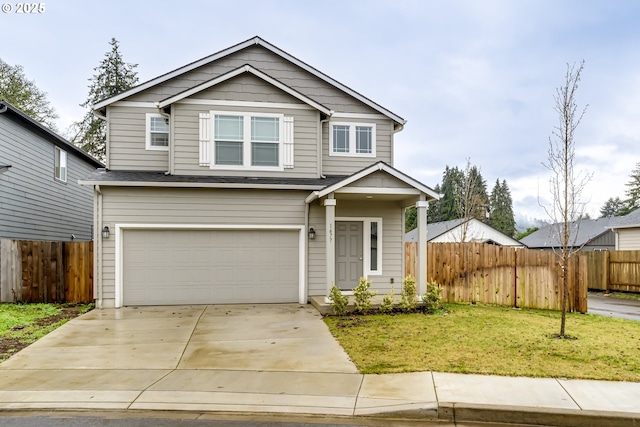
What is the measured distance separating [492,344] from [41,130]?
53.0ft

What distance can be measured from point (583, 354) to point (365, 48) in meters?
15.2

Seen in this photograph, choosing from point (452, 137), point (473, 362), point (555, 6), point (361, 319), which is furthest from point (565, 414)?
point (452, 137)

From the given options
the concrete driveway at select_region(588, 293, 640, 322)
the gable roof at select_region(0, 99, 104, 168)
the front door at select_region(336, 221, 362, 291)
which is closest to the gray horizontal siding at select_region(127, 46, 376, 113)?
the front door at select_region(336, 221, 362, 291)

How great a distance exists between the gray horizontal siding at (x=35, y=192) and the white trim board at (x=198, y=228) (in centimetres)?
537

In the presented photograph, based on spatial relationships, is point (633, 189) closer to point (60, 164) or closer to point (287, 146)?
point (287, 146)

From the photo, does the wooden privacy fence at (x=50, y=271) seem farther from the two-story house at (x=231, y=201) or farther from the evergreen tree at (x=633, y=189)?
the evergreen tree at (x=633, y=189)

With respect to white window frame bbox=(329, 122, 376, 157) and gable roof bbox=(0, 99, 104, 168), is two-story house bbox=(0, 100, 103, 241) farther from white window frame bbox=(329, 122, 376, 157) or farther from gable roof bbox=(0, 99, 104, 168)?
white window frame bbox=(329, 122, 376, 157)

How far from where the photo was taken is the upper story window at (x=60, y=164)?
16688 millimetres

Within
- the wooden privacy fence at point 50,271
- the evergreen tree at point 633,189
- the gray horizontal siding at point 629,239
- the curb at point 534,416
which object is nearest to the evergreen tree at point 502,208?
the evergreen tree at point 633,189

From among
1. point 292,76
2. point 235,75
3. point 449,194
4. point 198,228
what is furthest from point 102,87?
point 449,194

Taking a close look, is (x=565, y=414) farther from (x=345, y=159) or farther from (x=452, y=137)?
(x=452, y=137)

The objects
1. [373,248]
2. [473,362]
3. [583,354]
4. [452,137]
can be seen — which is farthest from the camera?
[452,137]

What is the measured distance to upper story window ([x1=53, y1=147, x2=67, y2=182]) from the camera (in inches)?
657

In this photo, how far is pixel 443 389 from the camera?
502 cm
